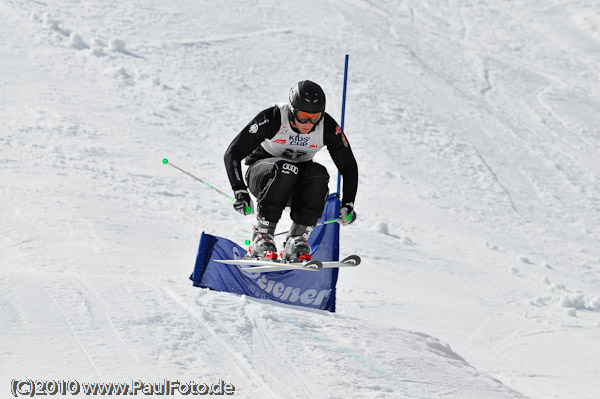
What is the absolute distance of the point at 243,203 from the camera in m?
6.09

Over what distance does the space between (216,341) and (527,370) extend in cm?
399

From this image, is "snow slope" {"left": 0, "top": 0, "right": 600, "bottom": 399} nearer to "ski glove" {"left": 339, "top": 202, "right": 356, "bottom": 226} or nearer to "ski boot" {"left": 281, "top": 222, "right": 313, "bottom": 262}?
"ski boot" {"left": 281, "top": 222, "right": 313, "bottom": 262}

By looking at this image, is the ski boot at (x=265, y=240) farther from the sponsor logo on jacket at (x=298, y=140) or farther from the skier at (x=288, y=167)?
the sponsor logo on jacket at (x=298, y=140)

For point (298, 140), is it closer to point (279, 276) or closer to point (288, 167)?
point (288, 167)

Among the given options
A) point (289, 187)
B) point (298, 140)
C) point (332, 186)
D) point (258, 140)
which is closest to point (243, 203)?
point (289, 187)

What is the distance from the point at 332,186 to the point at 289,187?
7752 millimetres

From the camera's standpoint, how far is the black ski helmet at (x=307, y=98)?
607 centimetres

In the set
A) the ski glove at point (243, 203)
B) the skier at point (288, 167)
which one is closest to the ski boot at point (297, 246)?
the skier at point (288, 167)

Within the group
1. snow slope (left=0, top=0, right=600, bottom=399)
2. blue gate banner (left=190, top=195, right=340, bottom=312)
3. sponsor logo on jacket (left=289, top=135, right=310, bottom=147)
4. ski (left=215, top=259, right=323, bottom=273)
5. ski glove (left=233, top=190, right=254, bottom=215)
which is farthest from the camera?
blue gate banner (left=190, top=195, right=340, bottom=312)

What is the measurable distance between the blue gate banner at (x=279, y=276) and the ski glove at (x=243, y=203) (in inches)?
43.1

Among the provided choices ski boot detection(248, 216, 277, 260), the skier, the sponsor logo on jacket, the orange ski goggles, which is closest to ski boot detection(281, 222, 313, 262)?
the skier

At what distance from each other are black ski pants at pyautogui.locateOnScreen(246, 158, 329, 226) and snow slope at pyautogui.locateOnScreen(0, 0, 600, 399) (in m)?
0.85

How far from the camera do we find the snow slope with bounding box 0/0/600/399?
5301mm

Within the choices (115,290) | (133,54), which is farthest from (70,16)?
(115,290)
